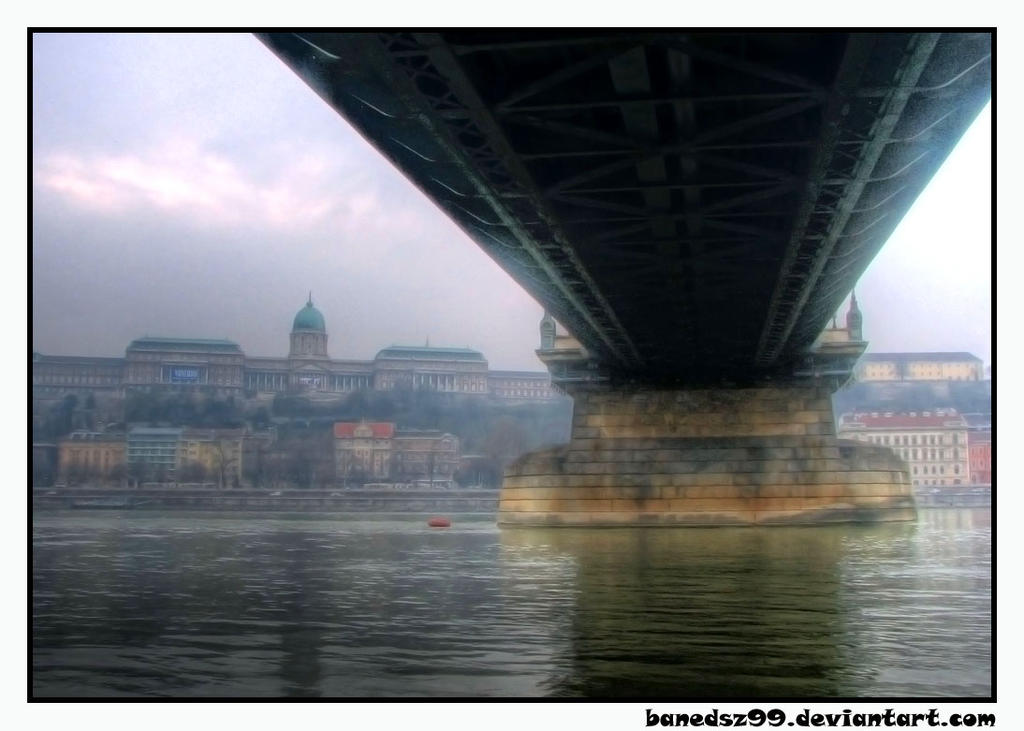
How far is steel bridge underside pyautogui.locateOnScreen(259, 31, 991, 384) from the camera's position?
1474 centimetres

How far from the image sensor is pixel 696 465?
150 feet

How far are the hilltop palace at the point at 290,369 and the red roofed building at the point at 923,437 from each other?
1038cm

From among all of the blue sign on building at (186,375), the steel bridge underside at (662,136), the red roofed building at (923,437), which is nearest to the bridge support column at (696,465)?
the red roofed building at (923,437)

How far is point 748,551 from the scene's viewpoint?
31.1m

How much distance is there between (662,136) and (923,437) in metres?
21.7

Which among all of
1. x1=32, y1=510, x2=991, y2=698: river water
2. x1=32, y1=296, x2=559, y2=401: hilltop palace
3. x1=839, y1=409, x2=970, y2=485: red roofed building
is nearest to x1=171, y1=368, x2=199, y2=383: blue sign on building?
x1=32, y1=296, x2=559, y2=401: hilltop palace

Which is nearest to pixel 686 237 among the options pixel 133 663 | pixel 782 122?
pixel 782 122

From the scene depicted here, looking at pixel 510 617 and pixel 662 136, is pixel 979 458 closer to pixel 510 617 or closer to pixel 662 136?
pixel 662 136

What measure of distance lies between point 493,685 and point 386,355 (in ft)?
66.0

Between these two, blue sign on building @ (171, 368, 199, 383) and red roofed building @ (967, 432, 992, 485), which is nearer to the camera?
red roofed building @ (967, 432, 992, 485)

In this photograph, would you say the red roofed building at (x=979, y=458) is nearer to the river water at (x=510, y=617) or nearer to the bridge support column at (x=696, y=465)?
the river water at (x=510, y=617)

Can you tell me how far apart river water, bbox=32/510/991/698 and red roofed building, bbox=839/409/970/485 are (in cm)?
140

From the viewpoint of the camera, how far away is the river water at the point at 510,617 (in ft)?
38.6

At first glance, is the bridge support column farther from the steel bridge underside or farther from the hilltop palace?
the steel bridge underside
